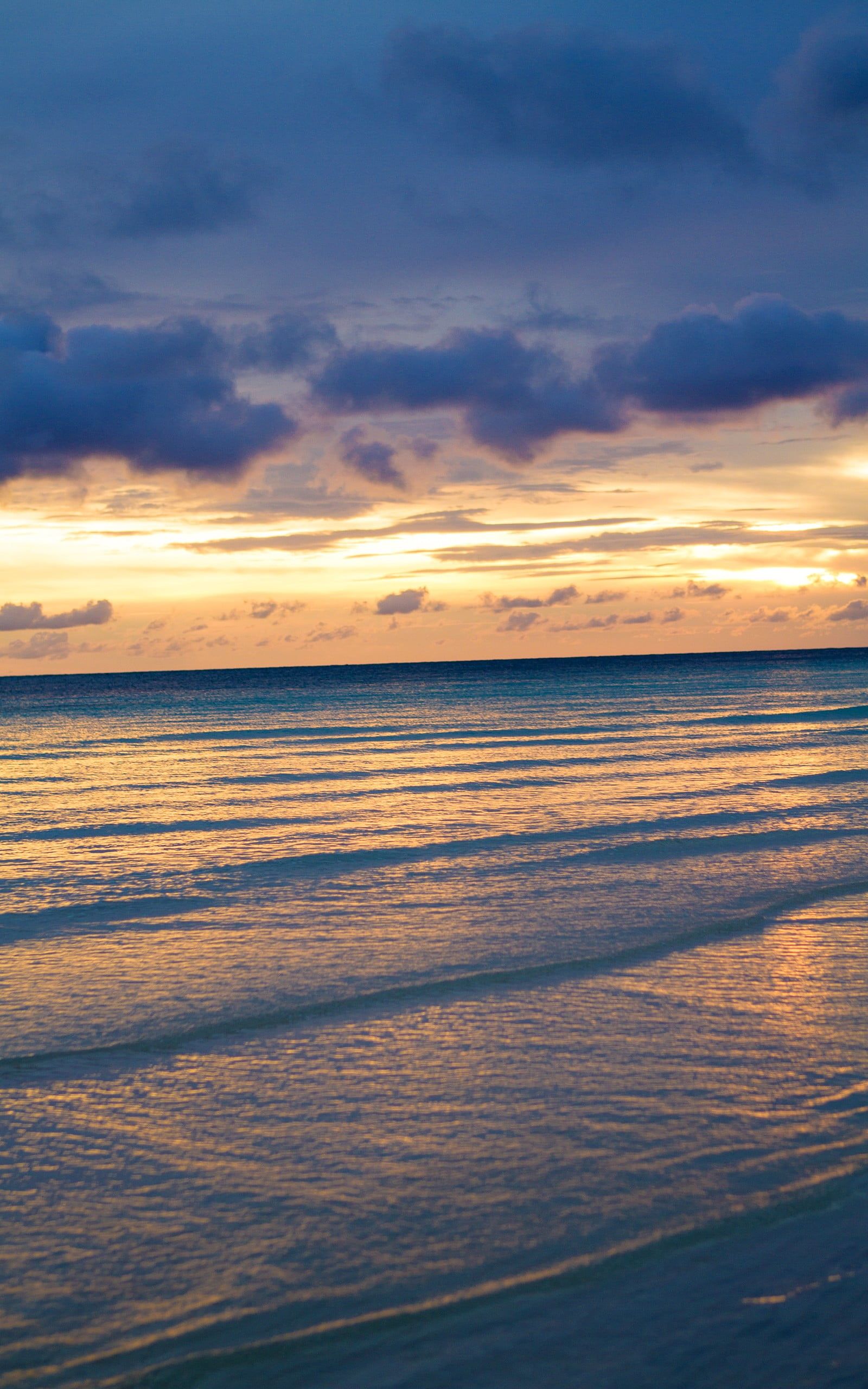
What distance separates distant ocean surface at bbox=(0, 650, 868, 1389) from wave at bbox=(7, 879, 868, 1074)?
3cm

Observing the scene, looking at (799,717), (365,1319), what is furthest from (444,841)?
(799,717)

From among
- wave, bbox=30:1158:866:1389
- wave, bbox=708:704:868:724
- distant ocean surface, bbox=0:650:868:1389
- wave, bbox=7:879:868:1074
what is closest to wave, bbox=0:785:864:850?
distant ocean surface, bbox=0:650:868:1389

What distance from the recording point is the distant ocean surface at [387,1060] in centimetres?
480

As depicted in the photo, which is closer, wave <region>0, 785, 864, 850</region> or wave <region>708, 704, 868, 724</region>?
wave <region>0, 785, 864, 850</region>

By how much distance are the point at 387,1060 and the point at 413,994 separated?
4.64ft

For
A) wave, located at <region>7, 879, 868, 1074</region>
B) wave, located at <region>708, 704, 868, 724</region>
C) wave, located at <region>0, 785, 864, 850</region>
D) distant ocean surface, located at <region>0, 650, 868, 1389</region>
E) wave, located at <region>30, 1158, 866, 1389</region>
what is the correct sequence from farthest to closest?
wave, located at <region>708, 704, 868, 724</region> → wave, located at <region>0, 785, 864, 850</region> → wave, located at <region>7, 879, 868, 1074</region> → distant ocean surface, located at <region>0, 650, 868, 1389</region> → wave, located at <region>30, 1158, 866, 1389</region>

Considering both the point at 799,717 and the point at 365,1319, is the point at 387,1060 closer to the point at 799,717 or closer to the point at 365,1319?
the point at 365,1319

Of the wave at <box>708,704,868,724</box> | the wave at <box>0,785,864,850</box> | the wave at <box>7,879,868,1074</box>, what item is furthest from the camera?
the wave at <box>708,704,868,724</box>

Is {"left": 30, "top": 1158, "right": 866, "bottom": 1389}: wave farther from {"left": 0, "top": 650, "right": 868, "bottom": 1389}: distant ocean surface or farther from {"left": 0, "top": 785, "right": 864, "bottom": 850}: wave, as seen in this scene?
{"left": 0, "top": 785, "right": 864, "bottom": 850}: wave

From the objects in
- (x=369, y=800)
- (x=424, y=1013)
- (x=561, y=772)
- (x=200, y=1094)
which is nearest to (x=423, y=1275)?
(x=200, y=1094)

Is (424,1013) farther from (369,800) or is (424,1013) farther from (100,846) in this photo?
(369,800)

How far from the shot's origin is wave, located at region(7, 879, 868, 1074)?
25.1 feet

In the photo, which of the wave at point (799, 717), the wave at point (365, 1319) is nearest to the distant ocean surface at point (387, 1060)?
the wave at point (365, 1319)

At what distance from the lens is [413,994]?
8.77m
